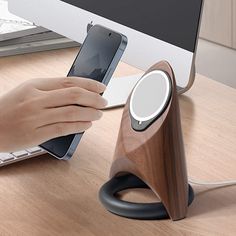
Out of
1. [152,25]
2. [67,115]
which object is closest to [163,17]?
[152,25]

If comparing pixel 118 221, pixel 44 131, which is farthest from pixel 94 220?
pixel 44 131

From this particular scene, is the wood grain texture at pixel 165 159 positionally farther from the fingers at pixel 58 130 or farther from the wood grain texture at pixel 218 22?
the wood grain texture at pixel 218 22

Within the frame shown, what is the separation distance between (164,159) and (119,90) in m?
0.40

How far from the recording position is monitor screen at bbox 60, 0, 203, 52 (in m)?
0.90

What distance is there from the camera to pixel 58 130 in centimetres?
78

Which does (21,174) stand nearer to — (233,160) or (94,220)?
(94,220)

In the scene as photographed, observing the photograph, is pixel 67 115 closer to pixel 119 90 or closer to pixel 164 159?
pixel 164 159

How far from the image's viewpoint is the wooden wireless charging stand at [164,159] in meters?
0.72

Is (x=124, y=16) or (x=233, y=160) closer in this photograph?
(x=233, y=160)

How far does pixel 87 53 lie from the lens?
90 cm

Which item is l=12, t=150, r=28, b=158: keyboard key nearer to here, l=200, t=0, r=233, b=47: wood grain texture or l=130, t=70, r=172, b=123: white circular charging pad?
l=130, t=70, r=172, b=123: white circular charging pad

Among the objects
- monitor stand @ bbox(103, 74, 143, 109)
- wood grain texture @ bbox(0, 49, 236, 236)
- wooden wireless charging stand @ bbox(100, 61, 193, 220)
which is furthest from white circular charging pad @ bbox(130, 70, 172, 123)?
monitor stand @ bbox(103, 74, 143, 109)

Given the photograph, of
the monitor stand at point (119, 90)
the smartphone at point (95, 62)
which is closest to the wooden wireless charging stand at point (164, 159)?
the smartphone at point (95, 62)

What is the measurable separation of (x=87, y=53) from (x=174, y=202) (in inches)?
11.2
